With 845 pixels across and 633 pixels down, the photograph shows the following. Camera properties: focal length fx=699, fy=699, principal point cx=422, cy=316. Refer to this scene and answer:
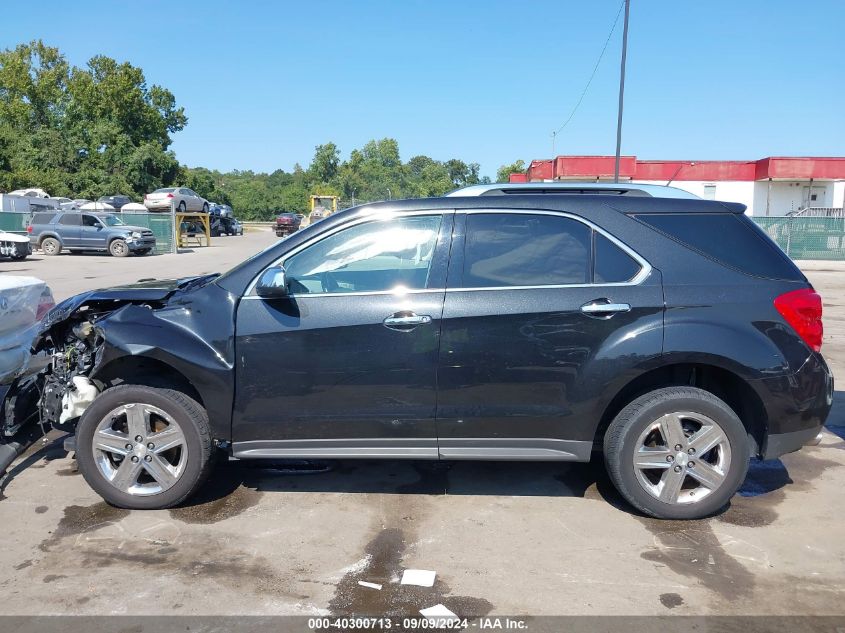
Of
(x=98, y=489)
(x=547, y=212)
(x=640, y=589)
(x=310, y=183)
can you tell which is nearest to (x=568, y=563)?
(x=640, y=589)

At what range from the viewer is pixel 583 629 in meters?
3.05

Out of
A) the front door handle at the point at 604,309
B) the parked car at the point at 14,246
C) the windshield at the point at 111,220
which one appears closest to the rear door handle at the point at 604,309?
the front door handle at the point at 604,309

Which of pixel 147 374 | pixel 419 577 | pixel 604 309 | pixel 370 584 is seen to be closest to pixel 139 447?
pixel 147 374

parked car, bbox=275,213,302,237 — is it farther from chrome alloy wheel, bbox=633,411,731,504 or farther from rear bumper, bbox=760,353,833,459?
rear bumper, bbox=760,353,833,459

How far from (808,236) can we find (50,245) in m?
31.4

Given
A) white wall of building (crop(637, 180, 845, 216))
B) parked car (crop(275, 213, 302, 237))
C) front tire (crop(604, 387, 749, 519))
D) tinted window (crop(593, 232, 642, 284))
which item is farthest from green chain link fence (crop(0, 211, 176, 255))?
front tire (crop(604, 387, 749, 519))

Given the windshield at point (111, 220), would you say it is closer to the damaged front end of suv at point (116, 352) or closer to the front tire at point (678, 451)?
the damaged front end of suv at point (116, 352)

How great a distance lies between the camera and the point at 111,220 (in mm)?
28234

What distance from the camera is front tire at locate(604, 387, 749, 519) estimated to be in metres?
4.04

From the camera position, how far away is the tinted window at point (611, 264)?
4.11 meters

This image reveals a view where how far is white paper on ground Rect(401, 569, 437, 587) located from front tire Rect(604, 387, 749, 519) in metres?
1.31

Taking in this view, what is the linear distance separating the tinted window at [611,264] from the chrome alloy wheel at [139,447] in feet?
8.79

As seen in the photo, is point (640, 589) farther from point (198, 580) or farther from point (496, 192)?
point (496, 192)

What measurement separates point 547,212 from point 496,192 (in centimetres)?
53
